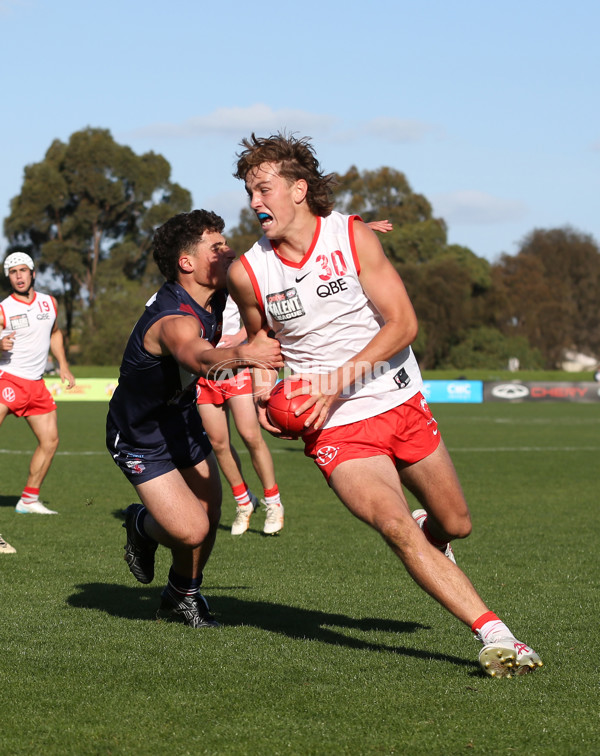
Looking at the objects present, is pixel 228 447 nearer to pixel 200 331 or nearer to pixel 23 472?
pixel 200 331

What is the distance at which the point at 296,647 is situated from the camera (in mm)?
4965

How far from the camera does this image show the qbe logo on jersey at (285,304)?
15.4 feet

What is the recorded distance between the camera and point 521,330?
84.2 meters

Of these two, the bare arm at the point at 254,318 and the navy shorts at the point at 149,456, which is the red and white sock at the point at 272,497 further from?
the bare arm at the point at 254,318

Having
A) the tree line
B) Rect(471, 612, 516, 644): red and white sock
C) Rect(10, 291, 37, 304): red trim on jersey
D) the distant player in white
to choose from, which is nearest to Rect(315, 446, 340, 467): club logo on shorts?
Rect(471, 612, 516, 644): red and white sock

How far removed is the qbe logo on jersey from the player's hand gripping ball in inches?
12.5

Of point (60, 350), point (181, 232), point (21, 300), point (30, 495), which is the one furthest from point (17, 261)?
point (181, 232)

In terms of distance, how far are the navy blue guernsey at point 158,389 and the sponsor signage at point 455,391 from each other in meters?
35.5

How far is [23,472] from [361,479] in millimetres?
10621

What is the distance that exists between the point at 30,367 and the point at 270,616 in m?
5.01

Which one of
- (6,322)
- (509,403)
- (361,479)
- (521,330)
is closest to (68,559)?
(6,322)

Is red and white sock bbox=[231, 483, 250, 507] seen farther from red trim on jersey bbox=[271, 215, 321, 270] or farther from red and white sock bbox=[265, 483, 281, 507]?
red trim on jersey bbox=[271, 215, 321, 270]

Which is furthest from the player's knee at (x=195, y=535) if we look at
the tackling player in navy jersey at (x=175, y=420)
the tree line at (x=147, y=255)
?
the tree line at (x=147, y=255)

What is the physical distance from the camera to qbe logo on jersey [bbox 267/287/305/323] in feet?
15.4
